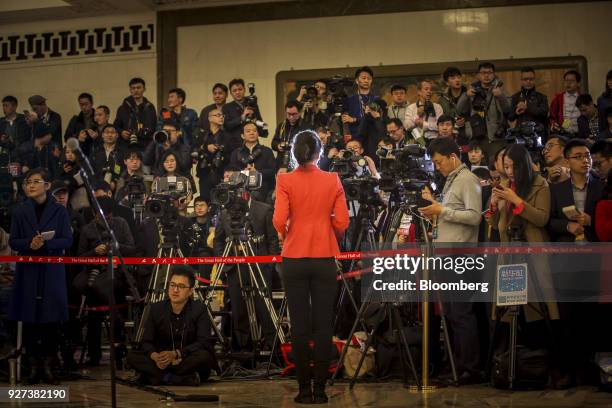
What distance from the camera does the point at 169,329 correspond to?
243 inches

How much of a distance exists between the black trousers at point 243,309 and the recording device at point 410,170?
170 centimetres

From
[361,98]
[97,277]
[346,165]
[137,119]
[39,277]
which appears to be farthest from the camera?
[137,119]

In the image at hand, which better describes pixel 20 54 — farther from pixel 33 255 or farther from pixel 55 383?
pixel 55 383

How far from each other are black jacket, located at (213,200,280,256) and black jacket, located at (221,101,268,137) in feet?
3.80

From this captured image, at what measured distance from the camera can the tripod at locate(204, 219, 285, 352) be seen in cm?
683

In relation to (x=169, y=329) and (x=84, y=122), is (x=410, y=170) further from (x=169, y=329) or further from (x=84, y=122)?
(x=84, y=122)

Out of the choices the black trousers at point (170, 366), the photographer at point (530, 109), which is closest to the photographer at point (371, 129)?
the photographer at point (530, 109)

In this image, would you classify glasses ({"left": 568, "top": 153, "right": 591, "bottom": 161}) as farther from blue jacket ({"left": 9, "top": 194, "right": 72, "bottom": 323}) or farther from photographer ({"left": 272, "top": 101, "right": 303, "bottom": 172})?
blue jacket ({"left": 9, "top": 194, "right": 72, "bottom": 323})

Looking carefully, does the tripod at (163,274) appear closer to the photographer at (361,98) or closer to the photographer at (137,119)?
the photographer at (137,119)

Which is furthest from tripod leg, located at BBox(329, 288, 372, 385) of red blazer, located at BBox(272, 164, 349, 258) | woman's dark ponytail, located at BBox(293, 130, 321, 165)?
woman's dark ponytail, located at BBox(293, 130, 321, 165)

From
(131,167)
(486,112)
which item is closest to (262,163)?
(131,167)

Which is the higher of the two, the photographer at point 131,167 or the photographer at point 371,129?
the photographer at point 371,129

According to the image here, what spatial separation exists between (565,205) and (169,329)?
2.86m

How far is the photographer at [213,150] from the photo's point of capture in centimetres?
855
